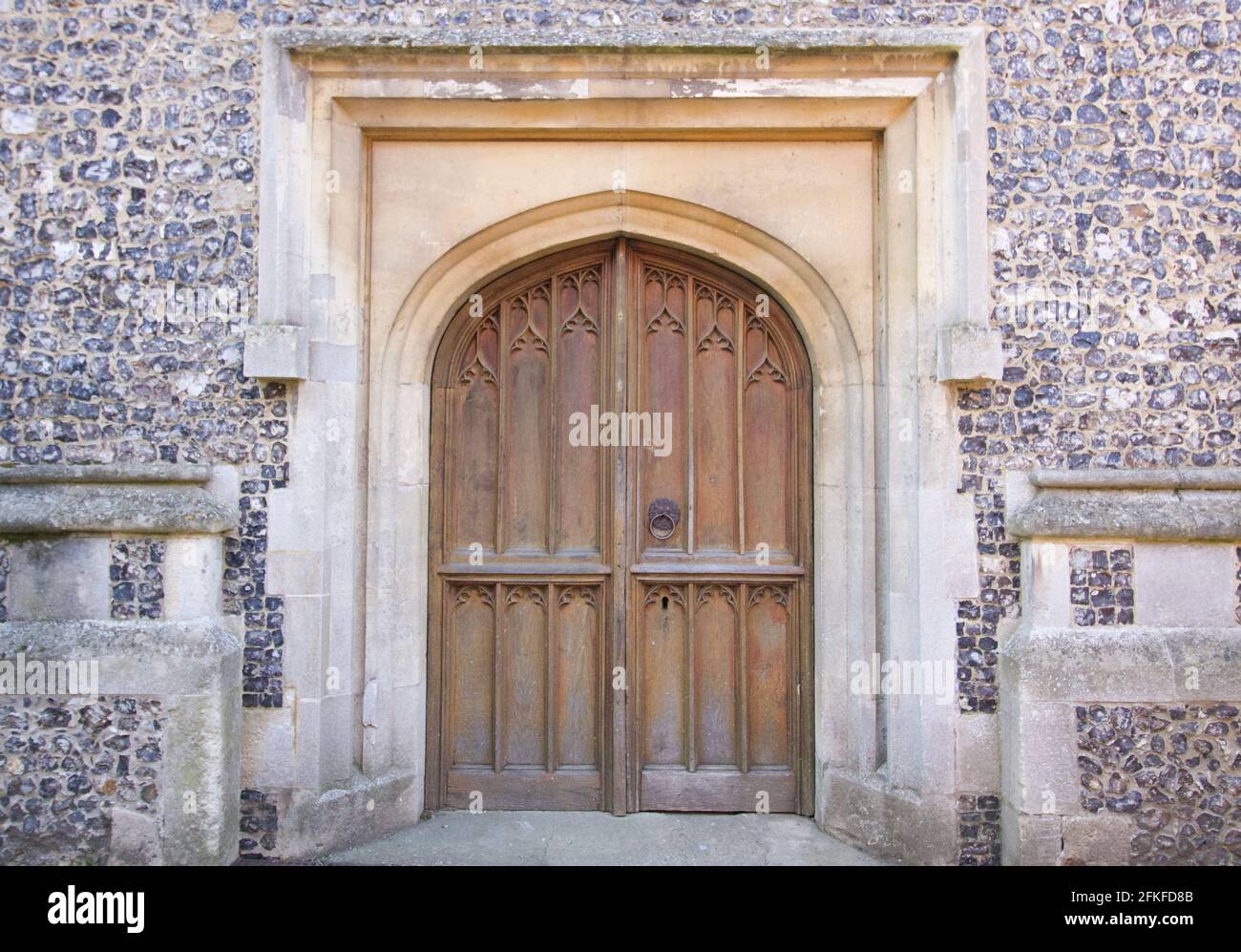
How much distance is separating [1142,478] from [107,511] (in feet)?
15.8

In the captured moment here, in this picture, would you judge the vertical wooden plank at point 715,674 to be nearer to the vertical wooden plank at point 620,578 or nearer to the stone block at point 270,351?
the vertical wooden plank at point 620,578

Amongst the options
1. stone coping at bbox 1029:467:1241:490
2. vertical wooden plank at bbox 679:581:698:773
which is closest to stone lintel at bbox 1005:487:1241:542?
stone coping at bbox 1029:467:1241:490

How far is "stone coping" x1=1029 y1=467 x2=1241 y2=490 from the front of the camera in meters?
3.72

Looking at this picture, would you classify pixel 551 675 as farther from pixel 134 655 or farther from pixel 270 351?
pixel 270 351

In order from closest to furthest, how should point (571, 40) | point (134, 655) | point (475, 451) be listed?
point (134, 655) < point (571, 40) < point (475, 451)

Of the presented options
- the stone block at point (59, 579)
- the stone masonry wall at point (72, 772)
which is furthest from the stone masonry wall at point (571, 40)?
the stone masonry wall at point (72, 772)

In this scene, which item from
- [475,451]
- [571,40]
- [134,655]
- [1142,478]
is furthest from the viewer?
[475,451]

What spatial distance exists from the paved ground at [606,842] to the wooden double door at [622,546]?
0.35 feet

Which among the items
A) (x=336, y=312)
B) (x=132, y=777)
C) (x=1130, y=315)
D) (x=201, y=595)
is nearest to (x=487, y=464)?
(x=336, y=312)

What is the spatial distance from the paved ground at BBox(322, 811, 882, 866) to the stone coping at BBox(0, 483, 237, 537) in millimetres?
1746

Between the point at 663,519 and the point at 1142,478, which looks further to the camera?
the point at 663,519

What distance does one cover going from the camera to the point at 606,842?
3.93 m

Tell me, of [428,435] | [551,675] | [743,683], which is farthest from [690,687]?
[428,435]

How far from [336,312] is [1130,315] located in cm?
390
